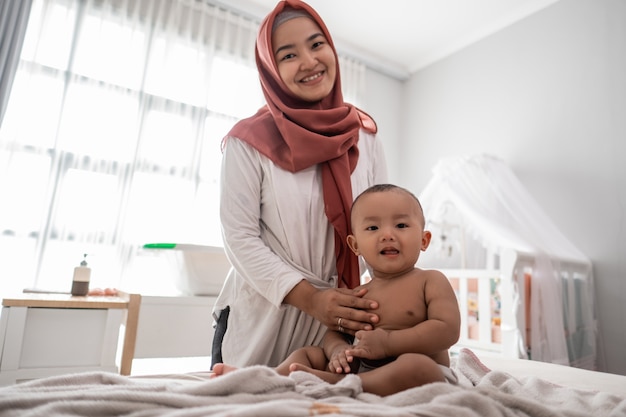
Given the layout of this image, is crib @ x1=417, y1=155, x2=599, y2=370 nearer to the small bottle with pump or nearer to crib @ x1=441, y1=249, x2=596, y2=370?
crib @ x1=441, y1=249, x2=596, y2=370

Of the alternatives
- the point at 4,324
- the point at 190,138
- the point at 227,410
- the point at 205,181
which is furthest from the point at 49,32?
the point at 227,410

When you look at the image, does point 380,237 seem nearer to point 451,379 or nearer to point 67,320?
point 451,379

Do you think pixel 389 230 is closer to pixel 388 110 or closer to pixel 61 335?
pixel 61 335

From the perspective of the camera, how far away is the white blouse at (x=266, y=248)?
3.21 feet

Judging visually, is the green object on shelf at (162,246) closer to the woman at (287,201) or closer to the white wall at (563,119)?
the woman at (287,201)

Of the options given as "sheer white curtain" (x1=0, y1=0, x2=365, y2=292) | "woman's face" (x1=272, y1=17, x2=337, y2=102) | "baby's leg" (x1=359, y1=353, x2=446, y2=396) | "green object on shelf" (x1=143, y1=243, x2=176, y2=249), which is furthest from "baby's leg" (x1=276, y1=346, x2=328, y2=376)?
"sheer white curtain" (x1=0, y1=0, x2=365, y2=292)

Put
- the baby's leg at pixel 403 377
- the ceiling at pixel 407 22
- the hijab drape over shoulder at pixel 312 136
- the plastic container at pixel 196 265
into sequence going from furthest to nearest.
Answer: the ceiling at pixel 407 22 < the plastic container at pixel 196 265 < the hijab drape over shoulder at pixel 312 136 < the baby's leg at pixel 403 377

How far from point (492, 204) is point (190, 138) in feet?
7.45

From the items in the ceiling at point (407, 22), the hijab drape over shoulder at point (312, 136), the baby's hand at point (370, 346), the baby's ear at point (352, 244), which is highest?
the ceiling at point (407, 22)

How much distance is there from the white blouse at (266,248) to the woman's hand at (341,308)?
0.27 ft

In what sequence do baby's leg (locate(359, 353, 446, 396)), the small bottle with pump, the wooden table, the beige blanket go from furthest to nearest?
the small bottle with pump
the wooden table
baby's leg (locate(359, 353, 446, 396))
the beige blanket

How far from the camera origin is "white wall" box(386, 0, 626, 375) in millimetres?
2719

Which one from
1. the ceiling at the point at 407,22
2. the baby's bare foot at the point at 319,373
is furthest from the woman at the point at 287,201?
the ceiling at the point at 407,22

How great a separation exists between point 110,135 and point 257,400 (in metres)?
2.77
